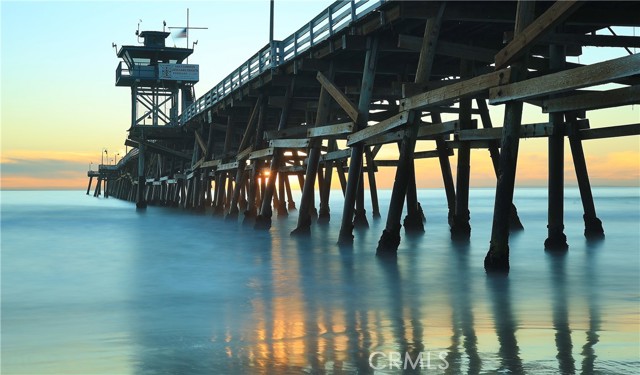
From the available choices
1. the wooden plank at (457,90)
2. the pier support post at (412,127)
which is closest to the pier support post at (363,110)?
the pier support post at (412,127)

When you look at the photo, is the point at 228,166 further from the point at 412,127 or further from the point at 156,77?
the point at 156,77

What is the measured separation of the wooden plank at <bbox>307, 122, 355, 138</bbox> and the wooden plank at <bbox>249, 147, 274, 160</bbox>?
3650 mm

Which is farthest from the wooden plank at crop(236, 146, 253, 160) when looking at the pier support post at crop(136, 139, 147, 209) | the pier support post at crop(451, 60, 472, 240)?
the pier support post at crop(136, 139, 147, 209)

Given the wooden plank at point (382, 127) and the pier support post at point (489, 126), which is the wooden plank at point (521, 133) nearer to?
the wooden plank at point (382, 127)

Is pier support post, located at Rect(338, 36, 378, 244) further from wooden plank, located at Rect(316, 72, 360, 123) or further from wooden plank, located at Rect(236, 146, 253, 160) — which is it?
wooden plank, located at Rect(236, 146, 253, 160)

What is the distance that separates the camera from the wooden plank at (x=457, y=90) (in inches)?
414

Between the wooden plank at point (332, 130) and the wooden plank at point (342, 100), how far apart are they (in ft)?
0.74

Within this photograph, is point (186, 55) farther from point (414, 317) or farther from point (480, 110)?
point (414, 317)

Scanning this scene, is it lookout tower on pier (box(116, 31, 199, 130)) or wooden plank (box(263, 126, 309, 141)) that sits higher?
lookout tower on pier (box(116, 31, 199, 130))

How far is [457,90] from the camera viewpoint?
11.5 meters

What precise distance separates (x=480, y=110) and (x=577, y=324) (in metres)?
11.3

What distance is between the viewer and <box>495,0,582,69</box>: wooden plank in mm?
9070

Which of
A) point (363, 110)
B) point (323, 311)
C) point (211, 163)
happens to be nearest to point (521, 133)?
point (363, 110)

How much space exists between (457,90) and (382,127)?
2639 millimetres
